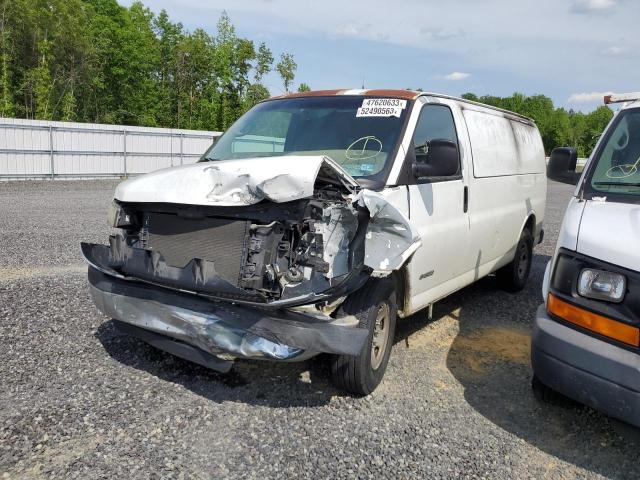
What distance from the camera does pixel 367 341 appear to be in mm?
3633

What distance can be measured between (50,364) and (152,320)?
43.8 inches

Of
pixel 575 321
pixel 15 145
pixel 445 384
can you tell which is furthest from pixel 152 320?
pixel 15 145

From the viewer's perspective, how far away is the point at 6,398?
3584 millimetres

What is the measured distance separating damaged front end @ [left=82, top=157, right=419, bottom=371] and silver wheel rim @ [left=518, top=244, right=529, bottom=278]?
400 cm

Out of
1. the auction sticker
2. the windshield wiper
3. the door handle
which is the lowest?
the door handle

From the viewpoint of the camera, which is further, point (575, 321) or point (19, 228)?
point (19, 228)

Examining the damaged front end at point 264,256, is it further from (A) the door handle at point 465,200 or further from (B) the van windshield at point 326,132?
(A) the door handle at point 465,200

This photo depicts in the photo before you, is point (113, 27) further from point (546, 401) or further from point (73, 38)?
point (546, 401)

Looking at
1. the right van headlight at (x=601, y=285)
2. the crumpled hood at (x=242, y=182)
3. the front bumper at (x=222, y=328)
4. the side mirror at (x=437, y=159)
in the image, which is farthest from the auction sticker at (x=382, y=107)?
the right van headlight at (x=601, y=285)

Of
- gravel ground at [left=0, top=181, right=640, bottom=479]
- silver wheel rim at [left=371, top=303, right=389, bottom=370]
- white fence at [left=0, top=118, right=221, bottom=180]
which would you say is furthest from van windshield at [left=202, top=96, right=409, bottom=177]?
white fence at [left=0, top=118, right=221, bottom=180]

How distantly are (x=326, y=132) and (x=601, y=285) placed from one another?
2.40 m

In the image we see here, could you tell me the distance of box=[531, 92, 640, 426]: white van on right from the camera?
2955 millimetres

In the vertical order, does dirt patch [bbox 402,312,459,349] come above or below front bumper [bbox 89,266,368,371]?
below

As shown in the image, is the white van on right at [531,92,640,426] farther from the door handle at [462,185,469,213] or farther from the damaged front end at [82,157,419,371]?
the door handle at [462,185,469,213]
